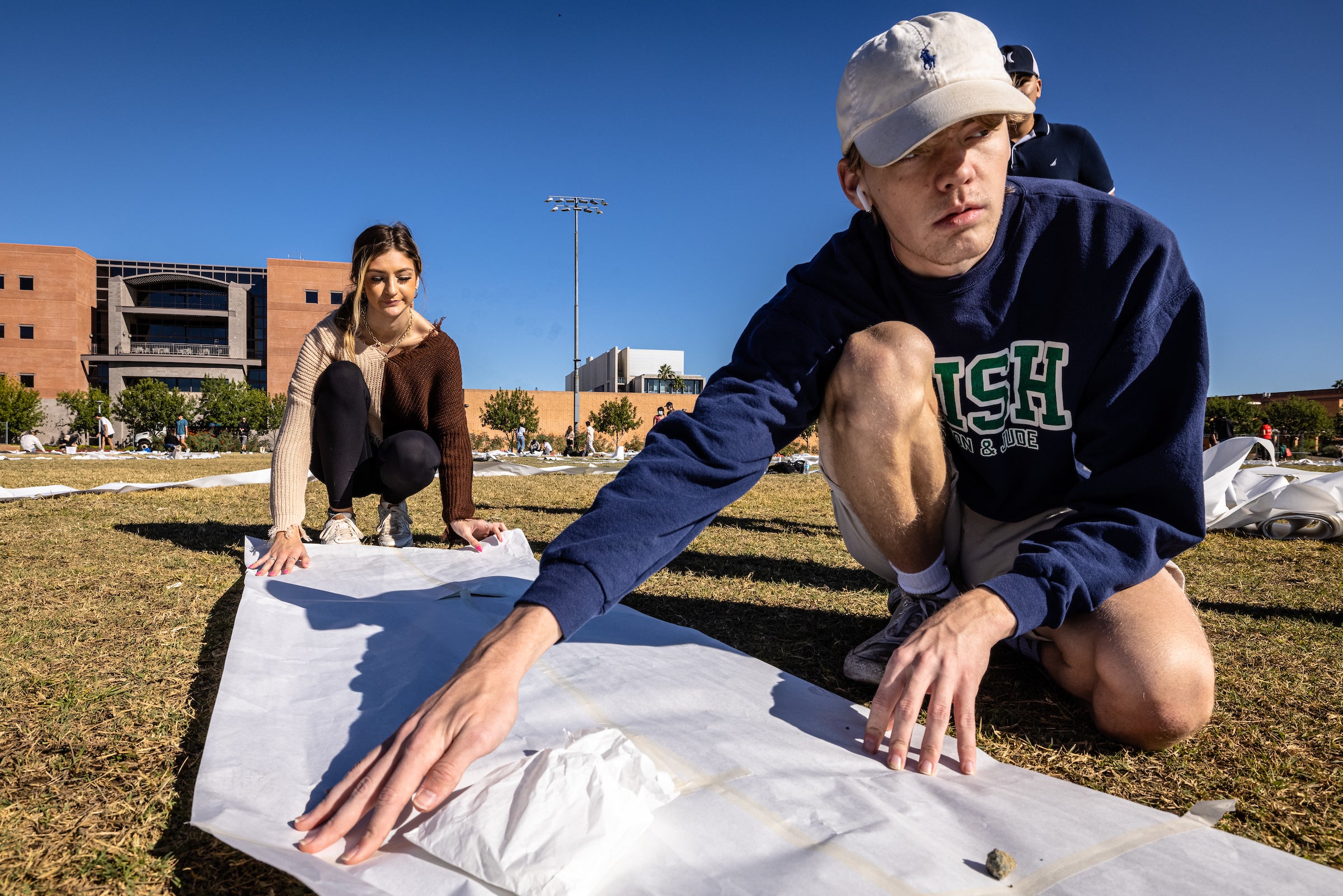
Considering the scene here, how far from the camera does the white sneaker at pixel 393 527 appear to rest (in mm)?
2682

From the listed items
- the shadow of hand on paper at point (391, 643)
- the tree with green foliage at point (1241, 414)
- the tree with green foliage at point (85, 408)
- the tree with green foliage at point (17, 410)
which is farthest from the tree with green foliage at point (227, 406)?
the tree with green foliage at point (1241, 414)

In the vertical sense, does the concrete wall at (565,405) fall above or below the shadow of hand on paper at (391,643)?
above

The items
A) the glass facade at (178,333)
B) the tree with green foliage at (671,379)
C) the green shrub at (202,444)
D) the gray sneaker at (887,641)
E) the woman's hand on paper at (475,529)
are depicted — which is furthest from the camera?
the tree with green foliage at (671,379)

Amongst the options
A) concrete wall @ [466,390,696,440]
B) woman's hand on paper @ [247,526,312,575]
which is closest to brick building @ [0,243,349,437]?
concrete wall @ [466,390,696,440]

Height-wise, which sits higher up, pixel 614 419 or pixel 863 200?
pixel 863 200

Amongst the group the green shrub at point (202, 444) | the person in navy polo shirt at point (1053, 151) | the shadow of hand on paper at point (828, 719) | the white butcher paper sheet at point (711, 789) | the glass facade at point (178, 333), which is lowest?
the green shrub at point (202, 444)

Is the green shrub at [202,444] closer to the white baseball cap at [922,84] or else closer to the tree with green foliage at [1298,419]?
the white baseball cap at [922,84]

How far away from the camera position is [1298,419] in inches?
1406

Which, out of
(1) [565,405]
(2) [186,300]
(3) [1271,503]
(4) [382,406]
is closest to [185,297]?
→ (2) [186,300]

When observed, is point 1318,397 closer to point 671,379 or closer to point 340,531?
point 671,379

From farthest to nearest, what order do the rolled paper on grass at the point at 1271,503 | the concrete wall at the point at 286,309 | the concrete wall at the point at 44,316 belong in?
the concrete wall at the point at 286,309, the concrete wall at the point at 44,316, the rolled paper on grass at the point at 1271,503

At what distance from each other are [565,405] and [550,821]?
42148 millimetres

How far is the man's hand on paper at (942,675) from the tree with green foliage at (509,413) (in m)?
33.8

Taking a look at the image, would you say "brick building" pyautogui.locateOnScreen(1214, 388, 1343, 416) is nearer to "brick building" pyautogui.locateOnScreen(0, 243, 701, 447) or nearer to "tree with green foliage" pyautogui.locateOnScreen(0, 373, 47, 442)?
"brick building" pyautogui.locateOnScreen(0, 243, 701, 447)
